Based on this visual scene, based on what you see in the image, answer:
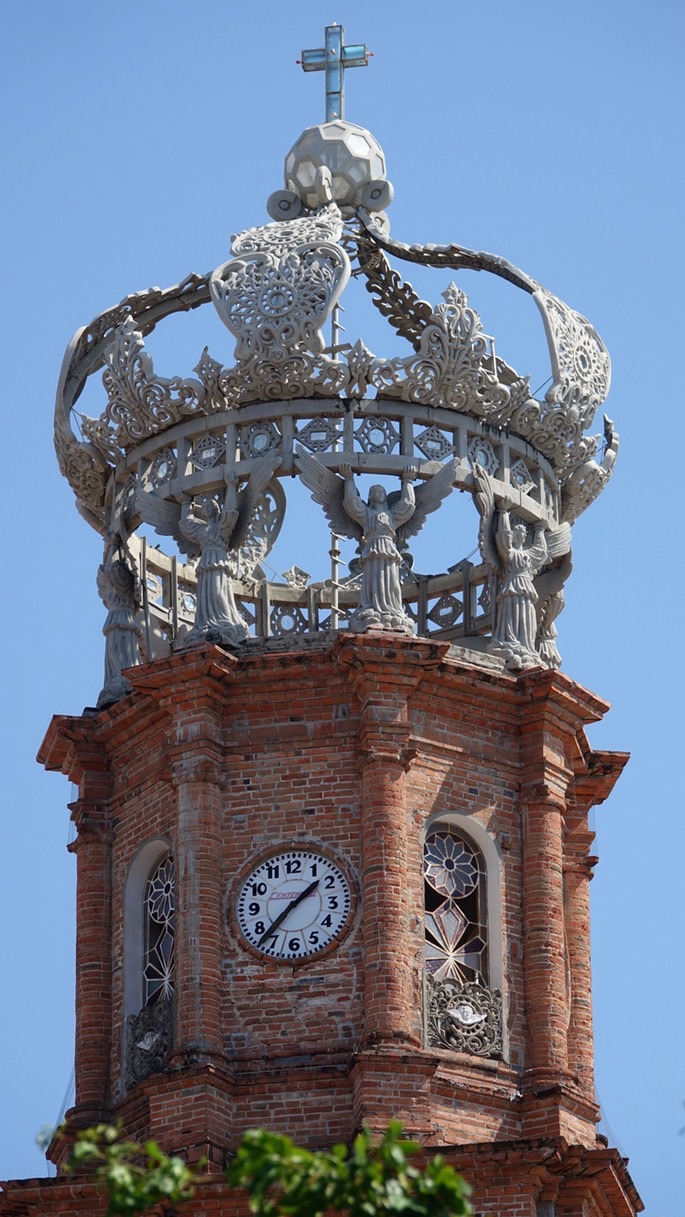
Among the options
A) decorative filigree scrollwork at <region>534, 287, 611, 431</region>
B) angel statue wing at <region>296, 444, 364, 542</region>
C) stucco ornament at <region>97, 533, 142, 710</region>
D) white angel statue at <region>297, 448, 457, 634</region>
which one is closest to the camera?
white angel statue at <region>297, 448, 457, 634</region>

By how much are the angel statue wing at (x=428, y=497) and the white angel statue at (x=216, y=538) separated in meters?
2.02

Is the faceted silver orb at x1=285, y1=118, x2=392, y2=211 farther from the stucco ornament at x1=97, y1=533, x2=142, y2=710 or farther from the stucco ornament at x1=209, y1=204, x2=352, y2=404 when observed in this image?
the stucco ornament at x1=97, y1=533, x2=142, y2=710

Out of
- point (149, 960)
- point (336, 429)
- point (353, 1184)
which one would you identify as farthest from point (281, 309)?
point (353, 1184)

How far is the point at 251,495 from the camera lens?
46.2m

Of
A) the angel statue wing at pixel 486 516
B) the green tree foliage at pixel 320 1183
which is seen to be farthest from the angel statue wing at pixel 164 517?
Result: the green tree foliage at pixel 320 1183

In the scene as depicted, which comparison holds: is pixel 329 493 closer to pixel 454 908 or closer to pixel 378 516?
pixel 378 516

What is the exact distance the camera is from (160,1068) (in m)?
43.9

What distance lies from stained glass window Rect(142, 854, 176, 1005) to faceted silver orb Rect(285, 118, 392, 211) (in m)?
10.9

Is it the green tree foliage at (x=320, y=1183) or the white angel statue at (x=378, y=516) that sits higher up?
the white angel statue at (x=378, y=516)

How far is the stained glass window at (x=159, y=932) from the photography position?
44.8 meters

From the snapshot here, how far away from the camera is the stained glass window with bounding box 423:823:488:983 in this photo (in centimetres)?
4409

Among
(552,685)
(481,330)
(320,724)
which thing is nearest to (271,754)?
(320,724)

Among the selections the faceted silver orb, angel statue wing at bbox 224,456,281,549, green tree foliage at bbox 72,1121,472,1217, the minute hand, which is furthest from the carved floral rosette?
green tree foliage at bbox 72,1121,472,1217

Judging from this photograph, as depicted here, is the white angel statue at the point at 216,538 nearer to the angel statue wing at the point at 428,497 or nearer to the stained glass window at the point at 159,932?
the angel statue wing at the point at 428,497
